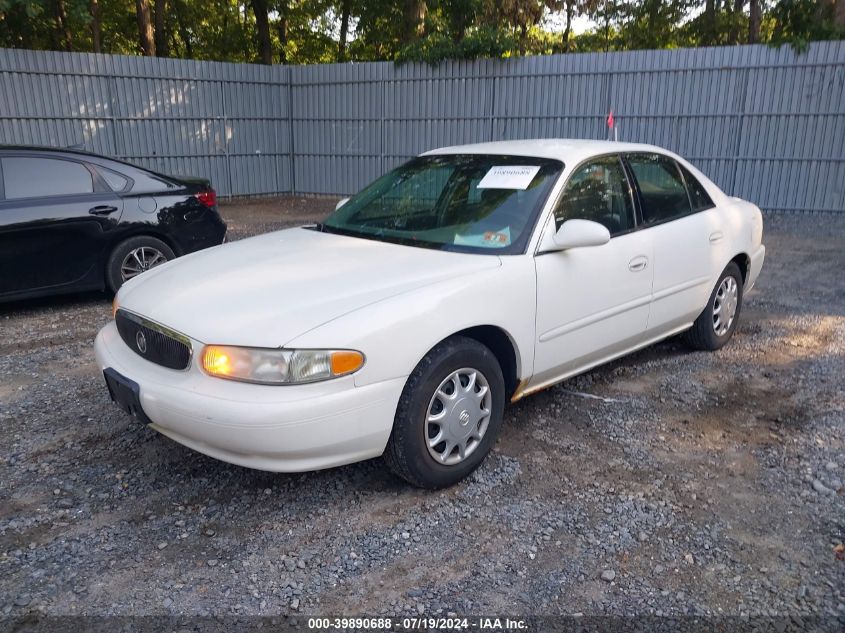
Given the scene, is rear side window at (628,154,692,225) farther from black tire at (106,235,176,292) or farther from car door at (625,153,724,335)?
black tire at (106,235,176,292)

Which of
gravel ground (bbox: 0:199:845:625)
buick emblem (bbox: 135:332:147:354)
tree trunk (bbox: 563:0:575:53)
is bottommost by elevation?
gravel ground (bbox: 0:199:845:625)

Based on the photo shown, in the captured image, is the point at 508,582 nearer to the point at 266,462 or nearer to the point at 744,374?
the point at 266,462

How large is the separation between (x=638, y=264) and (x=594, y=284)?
1.53ft

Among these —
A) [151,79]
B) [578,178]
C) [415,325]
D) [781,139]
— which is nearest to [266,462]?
[415,325]

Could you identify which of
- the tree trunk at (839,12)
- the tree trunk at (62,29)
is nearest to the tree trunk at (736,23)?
the tree trunk at (839,12)

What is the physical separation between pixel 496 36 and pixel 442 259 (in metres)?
11.3

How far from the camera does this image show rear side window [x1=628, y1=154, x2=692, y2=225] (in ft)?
Result: 14.6

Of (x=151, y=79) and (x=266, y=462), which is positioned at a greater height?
(x=151, y=79)

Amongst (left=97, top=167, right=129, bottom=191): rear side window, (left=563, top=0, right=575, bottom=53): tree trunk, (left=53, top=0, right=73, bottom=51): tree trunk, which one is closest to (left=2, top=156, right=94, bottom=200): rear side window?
(left=97, top=167, right=129, bottom=191): rear side window

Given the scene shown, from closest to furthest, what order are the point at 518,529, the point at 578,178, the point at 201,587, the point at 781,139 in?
the point at 201,587, the point at 518,529, the point at 578,178, the point at 781,139

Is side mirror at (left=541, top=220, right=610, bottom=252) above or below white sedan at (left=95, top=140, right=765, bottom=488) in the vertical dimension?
above

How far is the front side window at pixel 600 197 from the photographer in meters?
3.90

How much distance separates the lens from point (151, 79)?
1371 centimetres

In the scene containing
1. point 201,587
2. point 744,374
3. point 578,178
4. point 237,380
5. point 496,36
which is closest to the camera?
point 201,587
